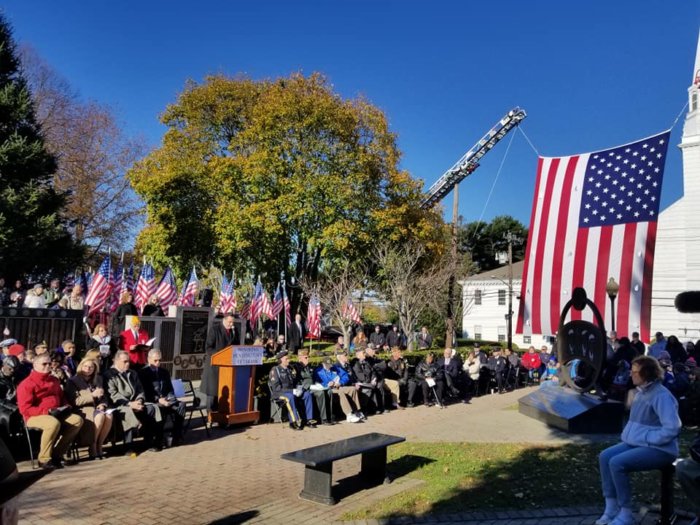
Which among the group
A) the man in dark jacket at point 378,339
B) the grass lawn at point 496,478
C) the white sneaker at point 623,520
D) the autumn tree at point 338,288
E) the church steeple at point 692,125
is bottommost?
the grass lawn at point 496,478

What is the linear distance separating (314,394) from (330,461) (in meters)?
5.56

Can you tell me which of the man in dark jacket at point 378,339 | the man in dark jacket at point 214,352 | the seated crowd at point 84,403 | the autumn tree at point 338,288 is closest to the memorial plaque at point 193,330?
the man in dark jacket at point 214,352

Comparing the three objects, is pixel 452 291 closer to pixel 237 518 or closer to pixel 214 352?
pixel 214 352

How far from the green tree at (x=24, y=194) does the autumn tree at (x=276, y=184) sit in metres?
4.65

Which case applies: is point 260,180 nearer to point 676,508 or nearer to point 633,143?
point 633,143

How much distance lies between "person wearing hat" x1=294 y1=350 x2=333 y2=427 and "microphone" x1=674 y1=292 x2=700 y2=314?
29.6 ft

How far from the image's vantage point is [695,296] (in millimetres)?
3330

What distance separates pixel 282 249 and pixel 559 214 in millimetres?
20037

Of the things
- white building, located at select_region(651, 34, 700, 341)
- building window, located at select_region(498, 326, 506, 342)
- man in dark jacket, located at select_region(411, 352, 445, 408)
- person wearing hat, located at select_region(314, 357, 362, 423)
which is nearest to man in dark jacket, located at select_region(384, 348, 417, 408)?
man in dark jacket, located at select_region(411, 352, 445, 408)

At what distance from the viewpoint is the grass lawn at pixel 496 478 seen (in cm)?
598

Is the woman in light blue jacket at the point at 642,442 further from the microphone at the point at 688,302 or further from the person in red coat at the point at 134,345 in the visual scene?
the person in red coat at the point at 134,345

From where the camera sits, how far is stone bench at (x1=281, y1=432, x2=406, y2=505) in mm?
6297

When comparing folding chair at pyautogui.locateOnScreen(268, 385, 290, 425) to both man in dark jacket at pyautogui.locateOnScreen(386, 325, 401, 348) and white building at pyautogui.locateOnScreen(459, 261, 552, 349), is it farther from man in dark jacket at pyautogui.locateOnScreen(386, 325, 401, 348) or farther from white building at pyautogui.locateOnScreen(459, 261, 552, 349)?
white building at pyautogui.locateOnScreen(459, 261, 552, 349)

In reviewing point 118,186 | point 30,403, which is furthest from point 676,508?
point 118,186
